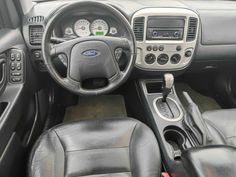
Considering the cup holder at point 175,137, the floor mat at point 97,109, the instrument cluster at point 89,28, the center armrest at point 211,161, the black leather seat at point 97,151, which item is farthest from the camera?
the floor mat at point 97,109

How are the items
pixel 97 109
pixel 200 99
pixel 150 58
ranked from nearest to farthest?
pixel 150 58, pixel 97 109, pixel 200 99

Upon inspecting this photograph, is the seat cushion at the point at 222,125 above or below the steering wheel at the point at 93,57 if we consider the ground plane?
below

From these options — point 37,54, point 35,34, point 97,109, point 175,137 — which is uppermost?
point 35,34

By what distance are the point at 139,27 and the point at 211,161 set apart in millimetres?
915

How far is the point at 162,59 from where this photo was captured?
184 cm

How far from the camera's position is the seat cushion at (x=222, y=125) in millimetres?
1462

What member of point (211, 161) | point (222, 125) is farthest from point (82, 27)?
point (211, 161)

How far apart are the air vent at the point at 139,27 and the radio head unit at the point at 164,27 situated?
33 millimetres

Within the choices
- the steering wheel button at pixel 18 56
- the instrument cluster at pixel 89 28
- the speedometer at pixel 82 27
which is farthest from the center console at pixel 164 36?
the steering wheel button at pixel 18 56

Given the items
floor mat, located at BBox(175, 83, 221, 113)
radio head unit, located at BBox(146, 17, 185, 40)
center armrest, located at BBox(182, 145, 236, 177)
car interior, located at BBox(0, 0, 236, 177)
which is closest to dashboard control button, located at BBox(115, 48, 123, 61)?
car interior, located at BBox(0, 0, 236, 177)

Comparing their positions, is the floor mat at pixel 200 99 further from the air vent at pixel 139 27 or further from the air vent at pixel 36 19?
the air vent at pixel 36 19

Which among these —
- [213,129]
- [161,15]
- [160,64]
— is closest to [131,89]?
[160,64]

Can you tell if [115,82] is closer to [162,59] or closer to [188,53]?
[162,59]

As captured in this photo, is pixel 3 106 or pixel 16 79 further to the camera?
pixel 16 79
